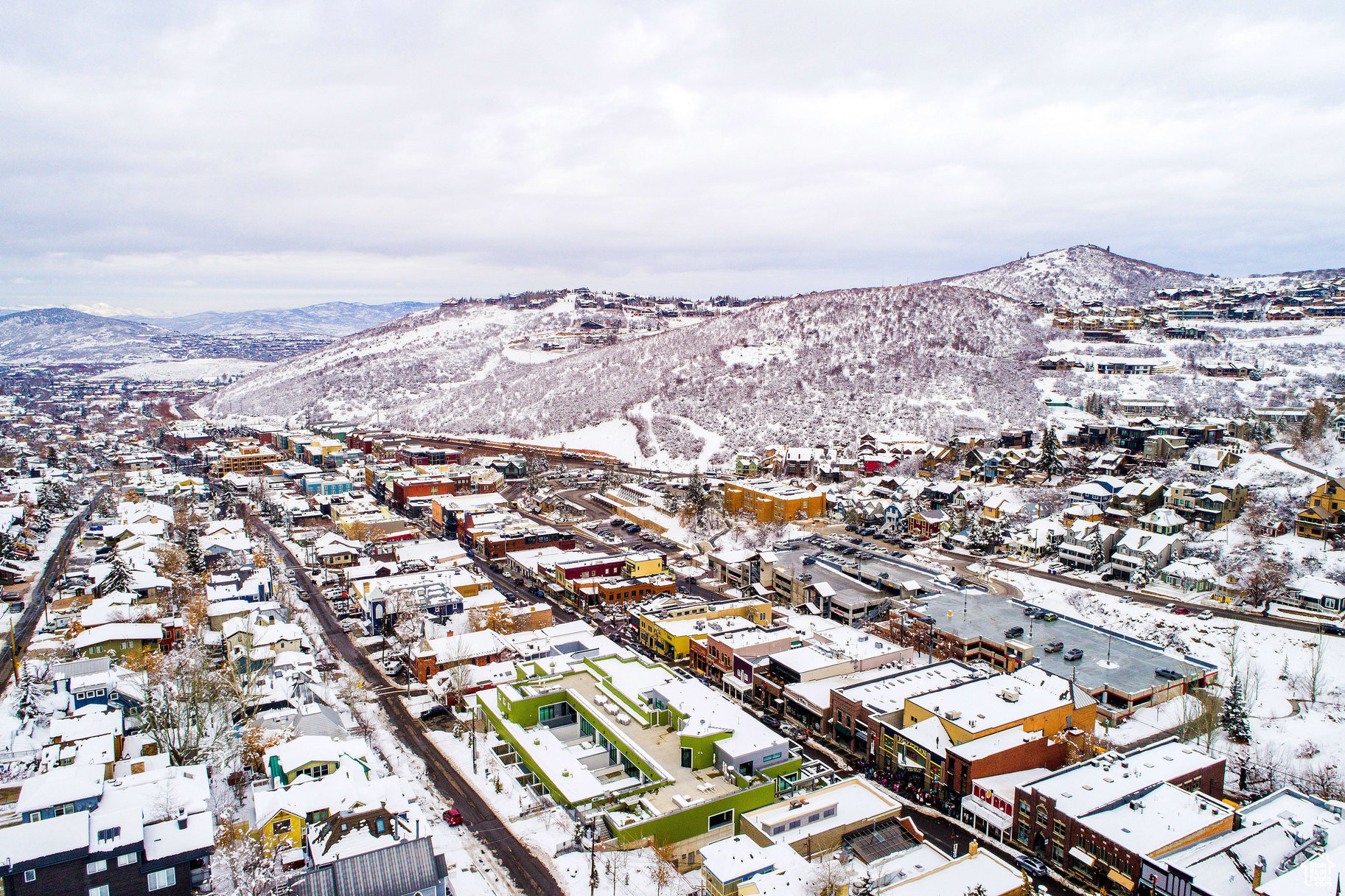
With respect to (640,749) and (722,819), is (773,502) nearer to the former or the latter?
(640,749)

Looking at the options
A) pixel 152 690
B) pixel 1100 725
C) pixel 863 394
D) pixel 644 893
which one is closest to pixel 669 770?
pixel 644 893

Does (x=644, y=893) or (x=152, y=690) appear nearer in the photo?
(x=644, y=893)

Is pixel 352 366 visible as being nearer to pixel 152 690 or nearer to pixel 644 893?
pixel 152 690

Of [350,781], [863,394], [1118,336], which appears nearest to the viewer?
[350,781]

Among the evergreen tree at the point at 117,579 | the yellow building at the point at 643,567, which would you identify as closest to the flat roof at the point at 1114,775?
the yellow building at the point at 643,567

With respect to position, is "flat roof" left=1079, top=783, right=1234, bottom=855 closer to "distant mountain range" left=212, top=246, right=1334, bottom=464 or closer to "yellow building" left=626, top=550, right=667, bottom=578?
"yellow building" left=626, top=550, right=667, bottom=578

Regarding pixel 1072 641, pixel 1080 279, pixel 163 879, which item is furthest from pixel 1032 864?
pixel 1080 279

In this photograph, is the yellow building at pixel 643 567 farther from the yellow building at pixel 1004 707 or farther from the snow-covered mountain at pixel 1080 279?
the snow-covered mountain at pixel 1080 279
